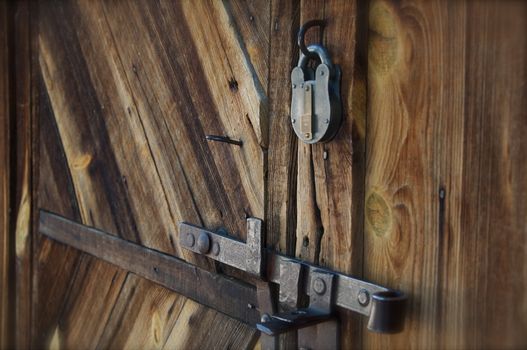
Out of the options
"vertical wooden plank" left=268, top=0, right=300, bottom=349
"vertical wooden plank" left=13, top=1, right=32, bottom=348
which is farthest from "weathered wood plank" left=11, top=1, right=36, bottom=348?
"vertical wooden plank" left=268, top=0, right=300, bottom=349

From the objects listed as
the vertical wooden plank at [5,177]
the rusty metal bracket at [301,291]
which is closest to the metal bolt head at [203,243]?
the rusty metal bracket at [301,291]

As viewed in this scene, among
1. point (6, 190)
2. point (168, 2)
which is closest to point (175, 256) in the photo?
point (168, 2)

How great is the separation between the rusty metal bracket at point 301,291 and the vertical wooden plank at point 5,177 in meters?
1.08

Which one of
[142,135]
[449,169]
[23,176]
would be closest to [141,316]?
[142,135]

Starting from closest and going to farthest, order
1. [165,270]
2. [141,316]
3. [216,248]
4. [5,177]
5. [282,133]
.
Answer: [282,133], [216,248], [165,270], [141,316], [5,177]

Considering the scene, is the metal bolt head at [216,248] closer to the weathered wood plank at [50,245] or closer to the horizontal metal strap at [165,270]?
the horizontal metal strap at [165,270]

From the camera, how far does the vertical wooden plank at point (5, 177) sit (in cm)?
191

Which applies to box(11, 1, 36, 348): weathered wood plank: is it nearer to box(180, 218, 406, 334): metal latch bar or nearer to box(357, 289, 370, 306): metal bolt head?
box(180, 218, 406, 334): metal latch bar

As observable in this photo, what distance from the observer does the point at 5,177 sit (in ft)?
6.52

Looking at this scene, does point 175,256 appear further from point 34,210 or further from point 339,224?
point 34,210

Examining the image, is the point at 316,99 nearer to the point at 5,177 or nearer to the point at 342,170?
the point at 342,170

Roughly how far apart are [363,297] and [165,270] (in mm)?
610

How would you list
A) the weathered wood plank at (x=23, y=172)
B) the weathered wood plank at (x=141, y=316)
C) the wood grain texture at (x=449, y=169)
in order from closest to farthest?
the wood grain texture at (x=449, y=169), the weathered wood plank at (x=141, y=316), the weathered wood plank at (x=23, y=172)

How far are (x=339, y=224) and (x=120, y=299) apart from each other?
0.84 metres
